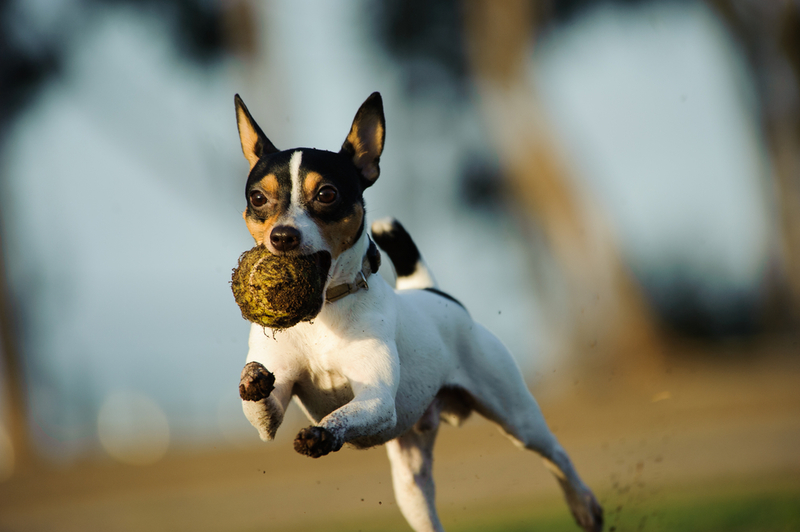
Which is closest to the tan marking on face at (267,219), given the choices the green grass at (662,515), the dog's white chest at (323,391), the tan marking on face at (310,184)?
the tan marking on face at (310,184)

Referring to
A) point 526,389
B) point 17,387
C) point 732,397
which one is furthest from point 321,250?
point 17,387

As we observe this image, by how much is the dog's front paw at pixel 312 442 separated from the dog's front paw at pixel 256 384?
0.42 meters

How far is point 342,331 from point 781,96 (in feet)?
59.3

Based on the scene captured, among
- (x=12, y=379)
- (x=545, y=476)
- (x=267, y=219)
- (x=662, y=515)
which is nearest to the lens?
(x=267, y=219)

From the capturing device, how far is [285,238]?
3.46 meters

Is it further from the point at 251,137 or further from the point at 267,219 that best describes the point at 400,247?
the point at 267,219

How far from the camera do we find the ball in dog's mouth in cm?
341

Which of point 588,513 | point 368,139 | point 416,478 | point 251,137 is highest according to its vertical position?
point 251,137

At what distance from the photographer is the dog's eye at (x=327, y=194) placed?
3.68 m

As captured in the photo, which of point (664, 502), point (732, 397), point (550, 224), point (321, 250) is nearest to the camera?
point (321, 250)

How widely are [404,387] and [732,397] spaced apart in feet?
39.0

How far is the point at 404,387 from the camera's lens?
411 cm

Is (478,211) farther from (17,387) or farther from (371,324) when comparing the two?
(371,324)

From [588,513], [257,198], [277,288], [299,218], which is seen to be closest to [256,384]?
[277,288]
